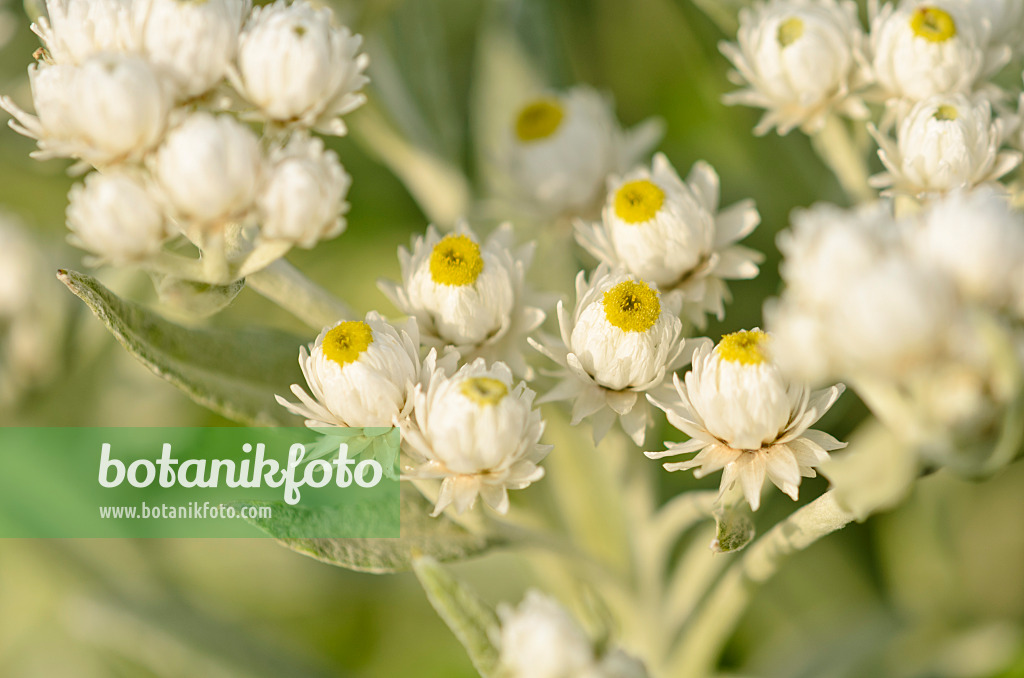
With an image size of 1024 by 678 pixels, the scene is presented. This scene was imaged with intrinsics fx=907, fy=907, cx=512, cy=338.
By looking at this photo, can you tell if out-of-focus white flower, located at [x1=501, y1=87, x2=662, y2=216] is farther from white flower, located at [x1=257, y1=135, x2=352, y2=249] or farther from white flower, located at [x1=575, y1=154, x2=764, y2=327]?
white flower, located at [x1=257, y1=135, x2=352, y2=249]

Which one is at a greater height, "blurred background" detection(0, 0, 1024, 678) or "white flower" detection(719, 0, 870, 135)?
"white flower" detection(719, 0, 870, 135)

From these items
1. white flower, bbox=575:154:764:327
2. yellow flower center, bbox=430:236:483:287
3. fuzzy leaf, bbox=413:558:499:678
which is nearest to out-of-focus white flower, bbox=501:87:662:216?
white flower, bbox=575:154:764:327

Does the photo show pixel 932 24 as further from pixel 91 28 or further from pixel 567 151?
pixel 91 28

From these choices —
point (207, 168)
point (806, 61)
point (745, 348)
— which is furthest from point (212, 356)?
point (806, 61)

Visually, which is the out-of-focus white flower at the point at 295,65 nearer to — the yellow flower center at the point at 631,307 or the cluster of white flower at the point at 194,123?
the cluster of white flower at the point at 194,123

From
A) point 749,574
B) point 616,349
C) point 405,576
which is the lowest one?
point 405,576

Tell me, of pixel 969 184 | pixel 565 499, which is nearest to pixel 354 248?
pixel 565 499
